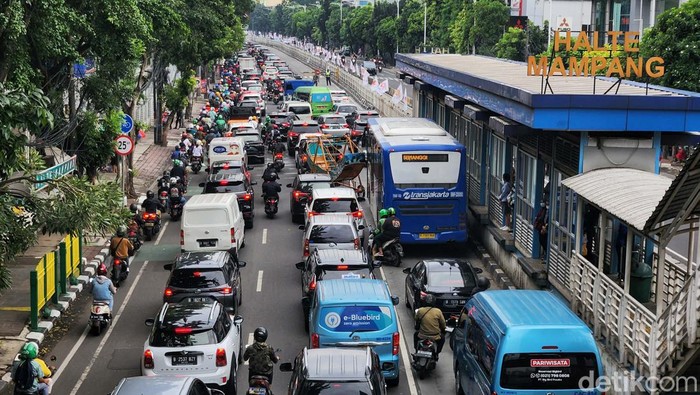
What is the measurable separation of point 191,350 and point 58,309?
7.38 meters

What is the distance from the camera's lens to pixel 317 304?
17.2 metres

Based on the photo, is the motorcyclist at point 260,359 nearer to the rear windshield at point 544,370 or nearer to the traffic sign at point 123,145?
the rear windshield at point 544,370

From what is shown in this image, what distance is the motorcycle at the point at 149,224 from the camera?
30266mm

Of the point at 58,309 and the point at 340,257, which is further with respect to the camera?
the point at 58,309

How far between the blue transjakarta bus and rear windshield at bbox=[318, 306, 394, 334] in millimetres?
10547

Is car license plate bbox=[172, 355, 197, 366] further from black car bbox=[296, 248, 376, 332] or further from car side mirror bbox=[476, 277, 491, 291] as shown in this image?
car side mirror bbox=[476, 277, 491, 291]

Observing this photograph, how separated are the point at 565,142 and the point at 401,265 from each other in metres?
7.12

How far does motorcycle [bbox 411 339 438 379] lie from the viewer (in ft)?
58.4

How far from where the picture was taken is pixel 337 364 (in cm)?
1362

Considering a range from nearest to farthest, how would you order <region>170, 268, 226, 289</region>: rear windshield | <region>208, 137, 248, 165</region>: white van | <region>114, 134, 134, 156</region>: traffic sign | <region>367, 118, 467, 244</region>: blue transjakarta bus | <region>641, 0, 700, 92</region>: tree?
<region>170, 268, 226, 289</region>: rear windshield
<region>367, 118, 467, 244</region>: blue transjakarta bus
<region>114, 134, 134, 156</region>: traffic sign
<region>208, 137, 248, 165</region>: white van
<region>641, 0, 700, 92</region>: tree

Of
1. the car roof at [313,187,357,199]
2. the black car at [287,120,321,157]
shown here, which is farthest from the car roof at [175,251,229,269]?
the black car at [287,120,321,157]

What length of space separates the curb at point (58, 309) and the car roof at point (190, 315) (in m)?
3.08

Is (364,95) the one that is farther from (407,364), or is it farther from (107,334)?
(407,364)

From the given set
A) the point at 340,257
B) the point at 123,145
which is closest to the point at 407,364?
the point at 340,257
